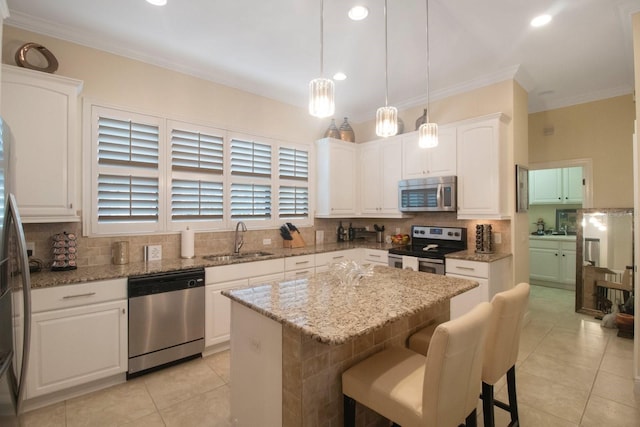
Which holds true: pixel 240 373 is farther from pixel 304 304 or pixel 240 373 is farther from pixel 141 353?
pixel 141 353

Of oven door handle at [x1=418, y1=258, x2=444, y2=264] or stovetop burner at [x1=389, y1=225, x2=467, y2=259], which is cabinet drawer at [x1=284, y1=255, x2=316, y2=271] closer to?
stovetop burner at [x1=389, y1=225, x2=467, y2=259]

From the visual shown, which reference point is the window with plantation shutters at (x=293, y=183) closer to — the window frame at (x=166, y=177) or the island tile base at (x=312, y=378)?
the window frame at (x=166, y=177)

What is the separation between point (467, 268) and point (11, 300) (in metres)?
3.51

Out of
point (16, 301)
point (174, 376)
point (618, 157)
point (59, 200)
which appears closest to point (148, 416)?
point (174, 376)

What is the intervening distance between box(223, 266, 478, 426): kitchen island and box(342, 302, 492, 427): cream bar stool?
13 centimetres

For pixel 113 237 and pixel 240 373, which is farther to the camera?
pixel 113 237

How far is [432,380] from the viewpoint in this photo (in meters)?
1.20

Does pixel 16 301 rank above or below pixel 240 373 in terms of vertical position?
above

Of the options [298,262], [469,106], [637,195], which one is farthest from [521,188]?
[298,262]

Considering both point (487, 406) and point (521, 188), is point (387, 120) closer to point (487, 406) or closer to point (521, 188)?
point (487, 406)

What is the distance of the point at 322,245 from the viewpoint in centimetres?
455

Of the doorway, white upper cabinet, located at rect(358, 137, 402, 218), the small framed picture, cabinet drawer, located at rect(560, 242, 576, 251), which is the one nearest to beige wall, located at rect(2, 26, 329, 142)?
white upper cabinet, located at rect(358, 137, 402, 218)

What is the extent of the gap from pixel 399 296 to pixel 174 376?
2192 mm

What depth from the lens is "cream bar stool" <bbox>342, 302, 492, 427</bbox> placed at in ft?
3.91
